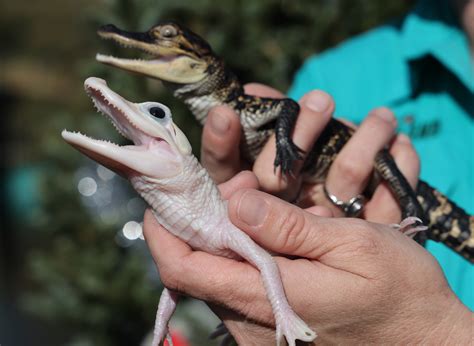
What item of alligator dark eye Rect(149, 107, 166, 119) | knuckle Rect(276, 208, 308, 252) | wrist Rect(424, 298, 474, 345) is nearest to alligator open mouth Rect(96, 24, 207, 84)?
alligator dark eye Rect(149, 107, 166, 119)

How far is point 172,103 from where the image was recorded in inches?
149

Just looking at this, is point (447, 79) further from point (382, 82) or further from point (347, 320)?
point (347, 320)

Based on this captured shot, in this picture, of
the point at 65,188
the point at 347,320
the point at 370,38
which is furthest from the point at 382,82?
the point at 65,188

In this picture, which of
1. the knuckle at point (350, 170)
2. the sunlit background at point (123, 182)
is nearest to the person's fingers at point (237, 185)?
the knuckle at point (350, 170)

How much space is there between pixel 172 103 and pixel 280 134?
1.61 meters

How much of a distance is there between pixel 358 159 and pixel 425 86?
89cm

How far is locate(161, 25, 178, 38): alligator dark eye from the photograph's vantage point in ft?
8.22

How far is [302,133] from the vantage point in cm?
241

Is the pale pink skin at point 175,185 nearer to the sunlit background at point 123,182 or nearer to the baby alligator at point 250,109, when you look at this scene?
the baby alligator at point 250,109

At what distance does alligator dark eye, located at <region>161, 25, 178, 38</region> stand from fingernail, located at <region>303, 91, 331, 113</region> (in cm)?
65

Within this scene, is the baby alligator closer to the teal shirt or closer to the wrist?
the teal shirt

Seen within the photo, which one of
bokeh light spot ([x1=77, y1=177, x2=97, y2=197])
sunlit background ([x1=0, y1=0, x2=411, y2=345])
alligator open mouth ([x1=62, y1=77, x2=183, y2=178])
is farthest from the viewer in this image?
bokeh light spot ([x1=77, y1=177, x2=97, y2=197])

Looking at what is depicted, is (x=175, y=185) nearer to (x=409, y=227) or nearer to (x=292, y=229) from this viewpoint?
(x=292, y=229)

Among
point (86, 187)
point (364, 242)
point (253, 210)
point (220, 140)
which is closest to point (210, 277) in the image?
point (253, 210)
